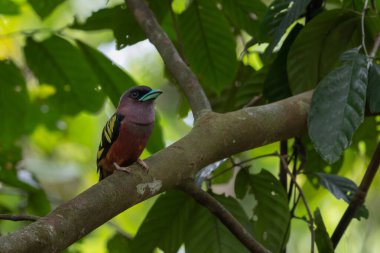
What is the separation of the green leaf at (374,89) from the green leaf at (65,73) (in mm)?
1668

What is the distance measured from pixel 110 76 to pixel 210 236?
3.40 feet

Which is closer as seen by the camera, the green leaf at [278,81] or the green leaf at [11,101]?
the green leaf at [278,81]

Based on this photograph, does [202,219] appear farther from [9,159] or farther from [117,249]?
[9,159]

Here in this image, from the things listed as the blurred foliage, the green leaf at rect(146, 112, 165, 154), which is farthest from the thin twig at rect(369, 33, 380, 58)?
the green leaf at rect(146, 112, 165, 154)

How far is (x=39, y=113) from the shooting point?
5.27 meters

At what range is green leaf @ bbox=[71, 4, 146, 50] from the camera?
11.8ft

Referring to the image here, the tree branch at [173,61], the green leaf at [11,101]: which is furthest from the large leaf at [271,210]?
the green leaf at [11,101]

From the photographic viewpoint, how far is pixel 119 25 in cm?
359

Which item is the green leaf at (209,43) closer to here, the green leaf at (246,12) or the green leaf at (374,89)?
the green leaf at (246,12)

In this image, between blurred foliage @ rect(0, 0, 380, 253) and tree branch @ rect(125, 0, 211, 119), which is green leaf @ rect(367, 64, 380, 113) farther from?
tree branch @ rect(125, 0, 211, 119)

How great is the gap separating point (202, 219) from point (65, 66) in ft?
4.11

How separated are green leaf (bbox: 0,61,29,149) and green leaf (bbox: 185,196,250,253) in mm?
1267

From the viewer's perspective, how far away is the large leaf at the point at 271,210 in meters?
3.21

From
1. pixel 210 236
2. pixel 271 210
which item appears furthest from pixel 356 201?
pixel 210 236
